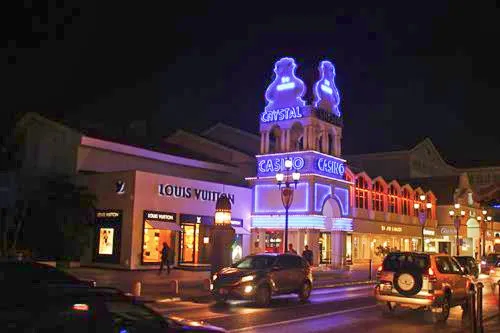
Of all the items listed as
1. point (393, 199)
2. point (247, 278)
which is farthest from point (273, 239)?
point (247, 278)

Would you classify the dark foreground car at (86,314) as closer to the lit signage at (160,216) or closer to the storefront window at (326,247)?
the lit signage at (160,216)

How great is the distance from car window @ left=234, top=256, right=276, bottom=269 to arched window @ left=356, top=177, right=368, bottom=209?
32529mm

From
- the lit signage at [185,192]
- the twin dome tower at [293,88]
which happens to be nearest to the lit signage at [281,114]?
the twin dome tower at [293,88]

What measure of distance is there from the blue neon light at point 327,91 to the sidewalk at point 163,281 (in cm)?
1296

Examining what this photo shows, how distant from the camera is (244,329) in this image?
44.1 feet

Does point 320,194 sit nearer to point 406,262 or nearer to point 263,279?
point 263,279

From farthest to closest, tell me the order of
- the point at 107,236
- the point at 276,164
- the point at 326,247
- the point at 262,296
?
the point at 326,247, the point at 276,164, the point at 107,236, the point at 262,296

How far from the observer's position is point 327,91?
43.5m

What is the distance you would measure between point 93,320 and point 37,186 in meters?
Result: 31.1

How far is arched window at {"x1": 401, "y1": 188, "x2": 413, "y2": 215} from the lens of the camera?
60688 millimetres

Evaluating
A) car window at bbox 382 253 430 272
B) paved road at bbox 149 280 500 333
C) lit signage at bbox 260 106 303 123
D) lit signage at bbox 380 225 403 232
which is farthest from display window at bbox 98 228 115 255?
lit signage at bbox 380 225 403 232

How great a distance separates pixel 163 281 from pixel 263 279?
875cm

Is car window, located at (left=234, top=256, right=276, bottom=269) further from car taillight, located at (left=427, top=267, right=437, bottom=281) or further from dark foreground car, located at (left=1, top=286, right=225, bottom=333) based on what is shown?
dark foreground car, located at (left=1, top=286, right=225, bottom=333)

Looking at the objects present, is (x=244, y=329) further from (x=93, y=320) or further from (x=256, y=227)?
(x=256, y=227)
